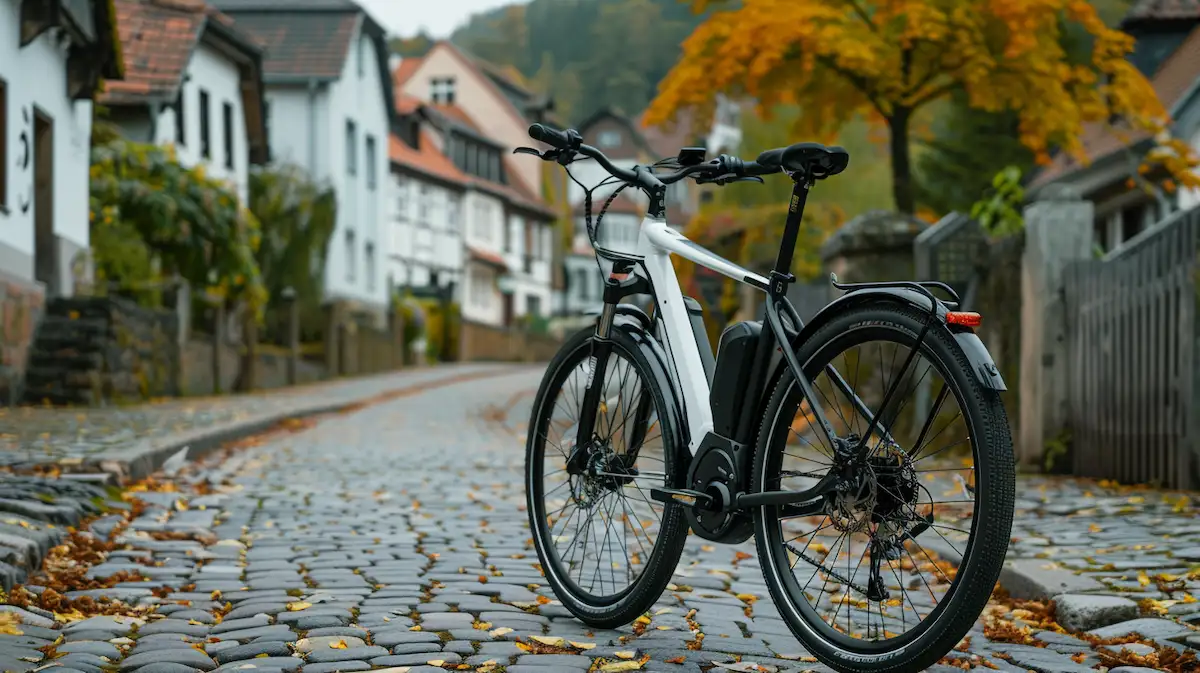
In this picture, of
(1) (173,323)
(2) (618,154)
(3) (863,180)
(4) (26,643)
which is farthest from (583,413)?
(2) (618,154)

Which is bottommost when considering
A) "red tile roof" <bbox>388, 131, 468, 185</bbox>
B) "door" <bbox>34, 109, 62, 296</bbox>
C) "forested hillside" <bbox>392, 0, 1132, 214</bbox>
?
"door" <bbox>34, 109, 62, 296</bbox>

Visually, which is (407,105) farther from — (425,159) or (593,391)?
(593,391)

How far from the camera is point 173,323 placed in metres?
19.7

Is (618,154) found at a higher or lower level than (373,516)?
higher

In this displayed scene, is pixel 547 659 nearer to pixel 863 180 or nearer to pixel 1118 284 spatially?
pixel 1118 284

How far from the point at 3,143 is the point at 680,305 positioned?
13.6m

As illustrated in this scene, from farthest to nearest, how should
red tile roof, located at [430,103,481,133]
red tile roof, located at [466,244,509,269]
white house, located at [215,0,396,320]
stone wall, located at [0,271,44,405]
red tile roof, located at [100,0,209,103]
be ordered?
red tile roof, located at [430,103,481,133] → red tile roof, located at [466,244,509,269] → white house, located at [215,0,396,320] → red tile roof, located at [100,0,209,103] → stone wall, located at [0,271,44,405]

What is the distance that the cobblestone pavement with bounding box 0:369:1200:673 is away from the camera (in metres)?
4.40

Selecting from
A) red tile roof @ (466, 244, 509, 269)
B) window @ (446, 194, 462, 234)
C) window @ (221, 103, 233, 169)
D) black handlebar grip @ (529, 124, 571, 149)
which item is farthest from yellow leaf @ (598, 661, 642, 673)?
red tile roof @ (466, 244, 509, 269)

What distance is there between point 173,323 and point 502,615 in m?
15.6

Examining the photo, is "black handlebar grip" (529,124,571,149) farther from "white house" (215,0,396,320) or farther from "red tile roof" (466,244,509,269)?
"red tile roof" (466,244,509,269)

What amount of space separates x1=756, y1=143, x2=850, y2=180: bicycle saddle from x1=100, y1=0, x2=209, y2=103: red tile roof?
22229mm

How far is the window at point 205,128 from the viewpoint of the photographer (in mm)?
28844

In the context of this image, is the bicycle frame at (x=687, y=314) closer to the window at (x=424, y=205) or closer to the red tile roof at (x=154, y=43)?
the red tile roof at (x=154, y=43)
